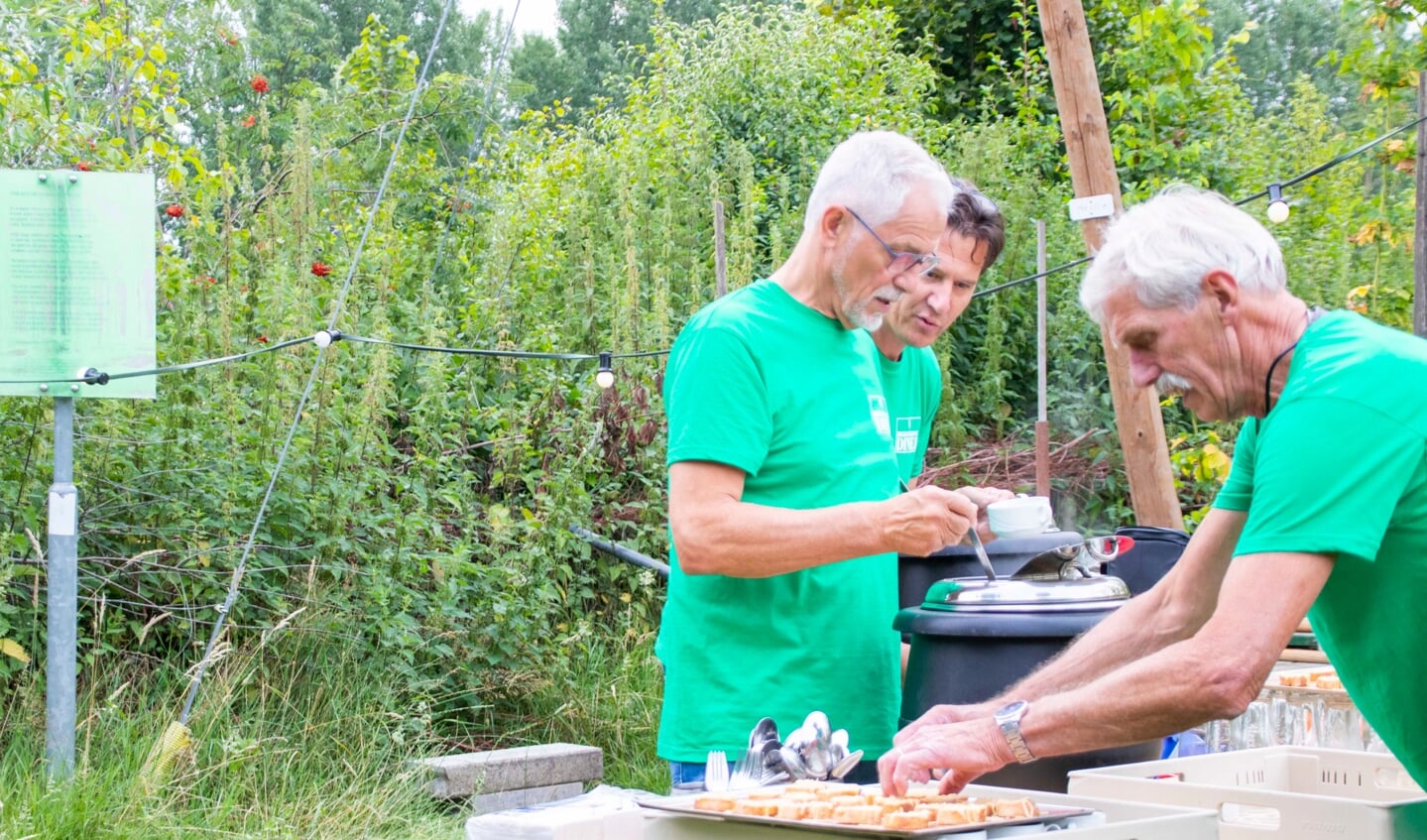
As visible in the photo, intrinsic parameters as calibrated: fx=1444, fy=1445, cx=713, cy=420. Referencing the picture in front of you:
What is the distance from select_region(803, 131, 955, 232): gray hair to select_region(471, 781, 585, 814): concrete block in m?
2.56

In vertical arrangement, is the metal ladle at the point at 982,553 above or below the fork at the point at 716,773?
above

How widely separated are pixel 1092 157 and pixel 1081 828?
11.0 feet

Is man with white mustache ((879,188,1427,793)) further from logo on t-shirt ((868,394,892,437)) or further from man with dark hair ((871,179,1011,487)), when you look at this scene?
man with dark hair ((871,179,1011,487))

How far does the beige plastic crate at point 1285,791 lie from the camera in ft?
6.33

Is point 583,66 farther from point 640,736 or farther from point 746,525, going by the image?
point 746,525

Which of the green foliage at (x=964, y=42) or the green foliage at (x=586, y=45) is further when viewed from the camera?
the green foliage at (x=586, y=45)

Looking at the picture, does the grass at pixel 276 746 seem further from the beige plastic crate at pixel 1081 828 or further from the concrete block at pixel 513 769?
the beige plastic crate at pixel 1081 828

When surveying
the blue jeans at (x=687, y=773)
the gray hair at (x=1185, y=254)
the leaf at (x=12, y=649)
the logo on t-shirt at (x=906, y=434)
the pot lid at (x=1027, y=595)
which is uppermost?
the gray hair at (x=1185, y=254)

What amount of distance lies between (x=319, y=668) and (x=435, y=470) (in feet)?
3.05

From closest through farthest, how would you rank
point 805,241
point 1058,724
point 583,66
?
point 1058,724
point 805,241
point 583,66

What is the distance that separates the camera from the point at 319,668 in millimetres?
4578

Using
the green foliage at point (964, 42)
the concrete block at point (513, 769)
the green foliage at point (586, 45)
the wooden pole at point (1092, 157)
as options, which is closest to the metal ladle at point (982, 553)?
the wooden pole at point (1092, 157)

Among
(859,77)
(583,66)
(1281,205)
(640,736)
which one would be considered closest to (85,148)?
(640,736)

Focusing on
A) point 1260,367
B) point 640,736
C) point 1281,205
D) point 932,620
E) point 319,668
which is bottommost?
point 640,736
